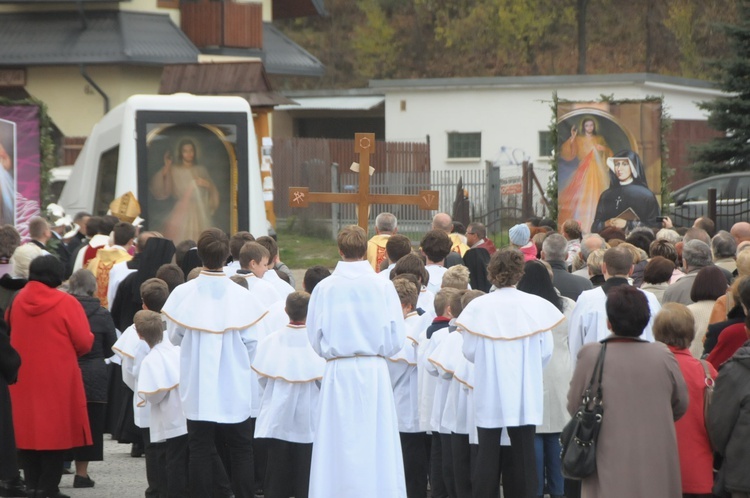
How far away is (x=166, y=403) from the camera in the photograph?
8.65 meters

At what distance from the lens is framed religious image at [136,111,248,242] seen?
17797 millimetres

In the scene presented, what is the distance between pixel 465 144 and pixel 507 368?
2877 centimetres

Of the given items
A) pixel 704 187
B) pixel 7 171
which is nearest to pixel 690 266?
pixel 7 171

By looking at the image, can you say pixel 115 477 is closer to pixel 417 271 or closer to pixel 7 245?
pixel 7 245

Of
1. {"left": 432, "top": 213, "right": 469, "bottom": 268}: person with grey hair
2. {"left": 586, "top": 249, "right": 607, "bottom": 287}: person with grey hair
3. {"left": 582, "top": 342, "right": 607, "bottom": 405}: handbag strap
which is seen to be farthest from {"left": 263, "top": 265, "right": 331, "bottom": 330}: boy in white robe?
{"left": 432, "top": 213, "right": 469, "bottom": 268}: person with grey hair

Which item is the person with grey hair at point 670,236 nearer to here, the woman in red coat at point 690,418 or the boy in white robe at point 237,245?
the boy in white robe at point 237,245

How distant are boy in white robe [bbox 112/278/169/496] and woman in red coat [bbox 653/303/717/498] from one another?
12.1 ft

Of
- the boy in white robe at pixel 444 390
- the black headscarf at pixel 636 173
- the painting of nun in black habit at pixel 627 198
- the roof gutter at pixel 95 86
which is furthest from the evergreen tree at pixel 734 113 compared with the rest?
the boy in white robe at pixel 444 390

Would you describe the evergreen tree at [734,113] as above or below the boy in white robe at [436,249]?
above

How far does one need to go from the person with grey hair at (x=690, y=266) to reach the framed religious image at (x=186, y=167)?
942 centimetres

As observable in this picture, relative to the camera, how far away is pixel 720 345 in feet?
23.8

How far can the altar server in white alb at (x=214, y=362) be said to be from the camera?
8250mm

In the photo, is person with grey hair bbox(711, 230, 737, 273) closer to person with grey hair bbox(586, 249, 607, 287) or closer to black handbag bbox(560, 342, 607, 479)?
person with grey hair bbox(586, 249, 607, 287)

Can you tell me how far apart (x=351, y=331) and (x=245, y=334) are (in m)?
0.99
